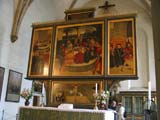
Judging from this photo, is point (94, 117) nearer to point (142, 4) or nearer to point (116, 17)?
point (116, 17)

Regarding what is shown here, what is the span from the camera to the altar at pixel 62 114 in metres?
6.24

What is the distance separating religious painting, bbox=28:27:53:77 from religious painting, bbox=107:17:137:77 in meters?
2.36

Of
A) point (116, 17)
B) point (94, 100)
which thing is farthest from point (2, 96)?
point (116, 17)

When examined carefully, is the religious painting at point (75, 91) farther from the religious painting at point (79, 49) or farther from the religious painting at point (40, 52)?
the religious painting at point (40, 52)

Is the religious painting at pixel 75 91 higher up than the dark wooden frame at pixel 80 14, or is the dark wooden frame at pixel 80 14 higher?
the dark wooden frame at pixel 80 14

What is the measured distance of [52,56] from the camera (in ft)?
27.3

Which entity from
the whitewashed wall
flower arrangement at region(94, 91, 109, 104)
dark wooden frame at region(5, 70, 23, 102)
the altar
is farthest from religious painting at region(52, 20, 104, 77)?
dark wooden frame at region(5, 70, 23, 102)

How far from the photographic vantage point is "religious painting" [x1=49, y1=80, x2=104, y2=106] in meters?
7.53

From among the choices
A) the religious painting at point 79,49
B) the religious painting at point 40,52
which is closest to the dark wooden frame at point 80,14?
the religious painting at point 79,49

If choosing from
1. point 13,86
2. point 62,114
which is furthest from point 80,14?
point 13,86

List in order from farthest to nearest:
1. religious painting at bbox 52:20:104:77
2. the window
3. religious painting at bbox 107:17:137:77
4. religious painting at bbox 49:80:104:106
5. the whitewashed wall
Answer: the window < the whitewashed wall < religious painting at bbox 52:20:104:77 < religious painting at bbox 49:80:104:106 < religious painting at bbox 107:17:137:77

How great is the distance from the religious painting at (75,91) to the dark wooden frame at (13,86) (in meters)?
3.31

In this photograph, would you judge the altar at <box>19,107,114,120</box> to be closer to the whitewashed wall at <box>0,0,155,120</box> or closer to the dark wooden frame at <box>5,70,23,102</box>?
the whitewashed wall at <box>0,0,155,120</box>

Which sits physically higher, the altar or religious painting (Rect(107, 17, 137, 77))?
religious painting (Rect(107, 17, 137, 77))
